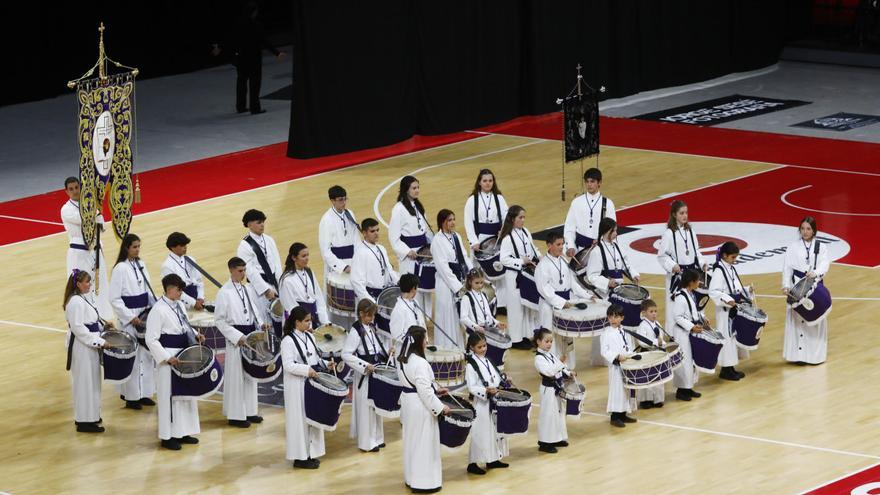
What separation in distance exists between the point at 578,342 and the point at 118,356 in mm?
5757

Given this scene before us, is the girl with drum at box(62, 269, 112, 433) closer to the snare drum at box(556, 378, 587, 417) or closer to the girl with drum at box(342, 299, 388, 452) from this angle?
the girl with drum at box(342, 299, 388, 452)

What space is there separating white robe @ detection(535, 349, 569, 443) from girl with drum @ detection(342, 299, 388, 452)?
1.57m

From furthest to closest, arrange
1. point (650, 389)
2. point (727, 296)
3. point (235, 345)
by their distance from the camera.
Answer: point (727, 296) < point (650, 389) < point (235, 345)

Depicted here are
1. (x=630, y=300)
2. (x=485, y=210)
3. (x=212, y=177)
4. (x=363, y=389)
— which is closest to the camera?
(x=363, y=389)

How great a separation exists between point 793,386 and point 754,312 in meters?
0.91

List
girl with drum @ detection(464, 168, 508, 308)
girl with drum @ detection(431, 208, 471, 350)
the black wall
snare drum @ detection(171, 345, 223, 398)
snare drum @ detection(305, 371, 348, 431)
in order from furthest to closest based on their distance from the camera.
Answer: the black wall → girl with drum @ detection(464, 168, 508, 308) → girl with drum @ detection(431, 208, 471, 350) → snare drum @ detection(171, 345, 223, 398) → snare drum @ detection(305, 371, 348, 431)

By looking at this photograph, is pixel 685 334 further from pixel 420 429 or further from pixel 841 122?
pixel 841 122

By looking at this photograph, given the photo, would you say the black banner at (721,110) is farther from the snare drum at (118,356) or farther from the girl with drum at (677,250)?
the snare drum at (118,356)

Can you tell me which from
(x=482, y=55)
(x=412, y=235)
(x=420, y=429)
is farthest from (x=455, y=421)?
(x=482, y=55)

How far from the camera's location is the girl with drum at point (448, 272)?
18.9 metres

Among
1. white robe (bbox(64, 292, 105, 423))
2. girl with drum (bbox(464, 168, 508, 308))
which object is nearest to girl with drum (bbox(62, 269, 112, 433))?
white robe (bbox(64, 292, 105, 423))

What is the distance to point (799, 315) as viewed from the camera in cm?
1856

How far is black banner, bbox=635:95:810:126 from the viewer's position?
109 ft

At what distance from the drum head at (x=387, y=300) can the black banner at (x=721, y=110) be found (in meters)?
15.8
